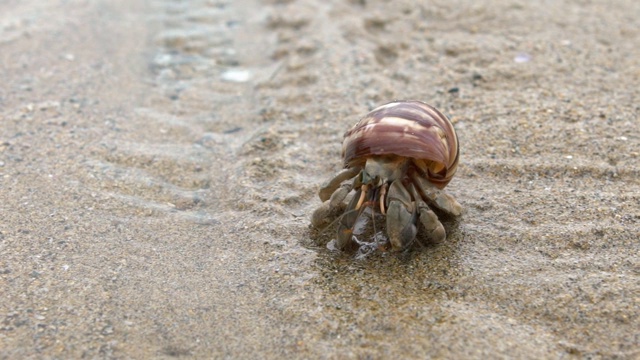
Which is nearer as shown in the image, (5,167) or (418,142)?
(418,142)

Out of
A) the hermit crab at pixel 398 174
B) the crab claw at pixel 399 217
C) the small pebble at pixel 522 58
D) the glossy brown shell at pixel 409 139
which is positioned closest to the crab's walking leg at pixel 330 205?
the hermit crab at pixel 398 174

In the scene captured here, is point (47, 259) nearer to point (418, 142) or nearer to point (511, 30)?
point (418, 142)

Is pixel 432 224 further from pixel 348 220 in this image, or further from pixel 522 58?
pixel 522 58

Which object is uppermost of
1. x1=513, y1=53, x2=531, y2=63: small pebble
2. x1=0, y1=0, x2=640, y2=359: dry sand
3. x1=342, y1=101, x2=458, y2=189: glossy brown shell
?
x1=342, y1=101, x2=458, y2=189: glossy brown shell

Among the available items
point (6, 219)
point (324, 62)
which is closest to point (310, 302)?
point (6, 219)

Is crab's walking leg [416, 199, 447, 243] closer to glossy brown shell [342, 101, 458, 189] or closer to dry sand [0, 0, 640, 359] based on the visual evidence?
dry sand [0, 0, 640, 359]

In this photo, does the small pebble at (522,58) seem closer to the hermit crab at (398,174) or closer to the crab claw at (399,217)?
the hermit crab at (398,174)

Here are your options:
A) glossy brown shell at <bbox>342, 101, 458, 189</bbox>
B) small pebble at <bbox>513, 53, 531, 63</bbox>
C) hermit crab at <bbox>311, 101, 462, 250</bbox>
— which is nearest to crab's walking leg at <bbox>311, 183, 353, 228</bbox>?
hermit crab at <bbox>311, 101, 462, 250</bbox>

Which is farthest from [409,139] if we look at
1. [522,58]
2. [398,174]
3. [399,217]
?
[522,58]
